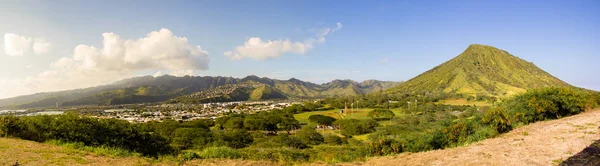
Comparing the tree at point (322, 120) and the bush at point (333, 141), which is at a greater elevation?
the tree at point (322, 120)

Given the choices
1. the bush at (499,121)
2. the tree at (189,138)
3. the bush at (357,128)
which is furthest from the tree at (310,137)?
the bush at (499,121)

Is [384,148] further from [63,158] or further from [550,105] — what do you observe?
[550,105]

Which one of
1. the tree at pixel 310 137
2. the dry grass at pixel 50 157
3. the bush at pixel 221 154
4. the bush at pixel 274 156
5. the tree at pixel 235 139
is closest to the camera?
the dry grass at pixel 50 157

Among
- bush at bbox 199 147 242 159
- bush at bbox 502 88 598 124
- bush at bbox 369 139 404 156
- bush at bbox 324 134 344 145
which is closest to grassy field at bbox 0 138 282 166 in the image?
bush at bbox 199 147 242 159

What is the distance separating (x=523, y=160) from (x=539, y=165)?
0.75m

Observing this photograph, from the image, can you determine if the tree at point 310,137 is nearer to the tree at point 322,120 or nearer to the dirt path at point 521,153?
the tree at point 322,120

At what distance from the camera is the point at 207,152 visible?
51.3 feet

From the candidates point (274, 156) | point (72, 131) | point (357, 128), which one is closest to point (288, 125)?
point (357, 128)

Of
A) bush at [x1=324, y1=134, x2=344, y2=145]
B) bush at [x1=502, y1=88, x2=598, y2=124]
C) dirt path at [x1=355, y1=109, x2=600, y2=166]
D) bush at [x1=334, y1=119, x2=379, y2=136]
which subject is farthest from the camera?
bush at [x1=334, y1=119, x2=379, y2=136]

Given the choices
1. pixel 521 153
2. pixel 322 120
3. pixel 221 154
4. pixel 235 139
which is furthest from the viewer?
pixel 322 120

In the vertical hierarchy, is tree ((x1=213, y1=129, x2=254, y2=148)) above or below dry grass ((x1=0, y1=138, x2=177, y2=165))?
below

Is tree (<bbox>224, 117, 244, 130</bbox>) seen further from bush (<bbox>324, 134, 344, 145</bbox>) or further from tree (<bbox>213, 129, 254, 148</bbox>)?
bush (<bbox>324, 134, 344, 145</bbox>)

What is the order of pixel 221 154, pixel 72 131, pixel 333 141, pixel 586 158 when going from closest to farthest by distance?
pixel 586 158 < pixel 221 154 < pixel 72 131 < pixel 333 141

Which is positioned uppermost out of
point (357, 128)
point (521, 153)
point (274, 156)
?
point (521, 153)
